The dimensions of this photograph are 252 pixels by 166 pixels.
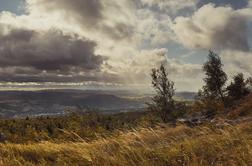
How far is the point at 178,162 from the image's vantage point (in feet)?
22.6

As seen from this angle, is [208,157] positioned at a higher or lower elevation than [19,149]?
higher

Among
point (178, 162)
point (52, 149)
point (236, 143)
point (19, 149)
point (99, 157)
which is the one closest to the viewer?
point (178, 162)

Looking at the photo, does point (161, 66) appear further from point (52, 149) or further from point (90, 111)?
point (52, 149)

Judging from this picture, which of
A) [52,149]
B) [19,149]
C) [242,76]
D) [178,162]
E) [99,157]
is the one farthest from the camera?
[242,76]

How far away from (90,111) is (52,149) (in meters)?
48.0

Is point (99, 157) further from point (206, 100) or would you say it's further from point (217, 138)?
point (206, 100)

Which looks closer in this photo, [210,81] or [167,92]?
[167,92]

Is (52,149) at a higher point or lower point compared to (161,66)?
lower

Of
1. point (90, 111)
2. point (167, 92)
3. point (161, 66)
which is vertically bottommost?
point (90, 111)

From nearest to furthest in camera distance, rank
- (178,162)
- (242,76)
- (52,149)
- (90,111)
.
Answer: (178,162)
(52,149)
(90,111)
(242,76)

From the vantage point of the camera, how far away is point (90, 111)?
5806 cm

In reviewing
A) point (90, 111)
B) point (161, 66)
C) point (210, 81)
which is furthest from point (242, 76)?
point (90, 111)

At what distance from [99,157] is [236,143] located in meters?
3.48

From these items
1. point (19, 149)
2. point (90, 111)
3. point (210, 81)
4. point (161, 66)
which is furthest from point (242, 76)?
point (19, 149)
